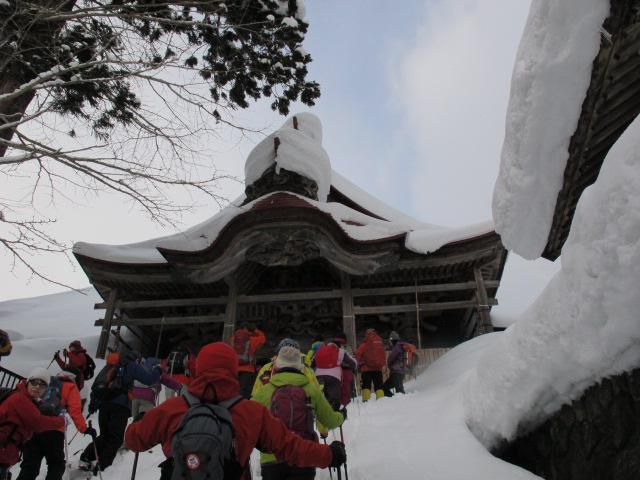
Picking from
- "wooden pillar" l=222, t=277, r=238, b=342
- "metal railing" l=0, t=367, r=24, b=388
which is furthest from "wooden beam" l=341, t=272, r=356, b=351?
"metal railing" l=0, t=367, r=24, b=388

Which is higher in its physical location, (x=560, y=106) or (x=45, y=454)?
(x=560, y=106)

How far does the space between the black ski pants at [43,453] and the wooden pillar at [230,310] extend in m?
5.82

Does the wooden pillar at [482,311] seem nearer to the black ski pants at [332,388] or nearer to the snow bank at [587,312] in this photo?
the black ski pants at [332,388]

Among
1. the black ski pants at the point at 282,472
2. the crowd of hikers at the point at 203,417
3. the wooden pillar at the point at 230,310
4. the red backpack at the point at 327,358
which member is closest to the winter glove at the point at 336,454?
the crowd of hikers at the point at 203,417

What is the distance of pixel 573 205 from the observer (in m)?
3.79

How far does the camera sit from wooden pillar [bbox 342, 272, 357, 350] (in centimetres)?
947

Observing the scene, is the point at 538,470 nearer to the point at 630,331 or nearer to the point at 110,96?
the point at 630,331

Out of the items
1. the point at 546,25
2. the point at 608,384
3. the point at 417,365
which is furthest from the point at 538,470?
the point at 417,365

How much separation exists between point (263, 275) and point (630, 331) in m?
9.76

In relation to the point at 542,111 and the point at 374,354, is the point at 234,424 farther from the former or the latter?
the point at 374,354

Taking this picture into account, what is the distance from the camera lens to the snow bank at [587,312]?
191cm

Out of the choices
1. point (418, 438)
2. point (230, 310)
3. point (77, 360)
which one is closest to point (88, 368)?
point (77, 360)

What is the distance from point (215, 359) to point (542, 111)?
7.71ft

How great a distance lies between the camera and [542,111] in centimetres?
276
